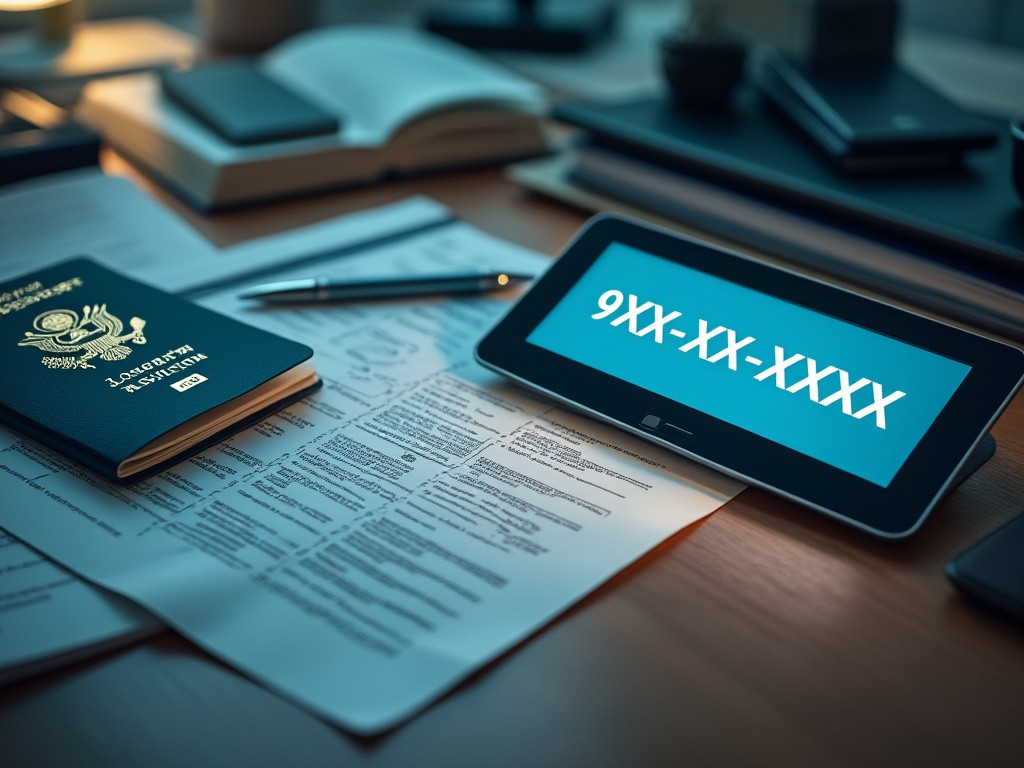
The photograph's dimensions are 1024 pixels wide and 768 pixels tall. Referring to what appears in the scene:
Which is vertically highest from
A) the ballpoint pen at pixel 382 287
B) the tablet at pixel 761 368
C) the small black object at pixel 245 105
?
the tablet at pixel 761 368

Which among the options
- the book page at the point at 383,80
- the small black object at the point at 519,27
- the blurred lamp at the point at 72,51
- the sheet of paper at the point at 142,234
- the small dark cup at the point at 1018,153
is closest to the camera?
the small dark cup at the point at 1018,153

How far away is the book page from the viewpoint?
102 centimetres

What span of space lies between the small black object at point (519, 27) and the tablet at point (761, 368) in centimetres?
76

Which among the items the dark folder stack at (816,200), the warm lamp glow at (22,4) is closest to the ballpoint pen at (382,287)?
the dark folder stack at (816,200)

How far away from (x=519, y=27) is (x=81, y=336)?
0.90 meters

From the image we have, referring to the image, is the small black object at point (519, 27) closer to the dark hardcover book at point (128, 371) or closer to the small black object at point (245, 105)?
the small black object at point (245, 105)

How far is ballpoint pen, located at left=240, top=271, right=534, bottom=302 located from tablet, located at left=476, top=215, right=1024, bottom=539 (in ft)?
0.34

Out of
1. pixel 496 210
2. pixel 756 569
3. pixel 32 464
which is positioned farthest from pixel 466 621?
pixel 496 210

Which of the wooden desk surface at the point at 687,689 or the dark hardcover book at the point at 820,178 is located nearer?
the wooden desk surface at the point at 687,689

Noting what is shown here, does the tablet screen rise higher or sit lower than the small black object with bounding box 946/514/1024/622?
higher

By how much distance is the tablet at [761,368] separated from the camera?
1.79 ft

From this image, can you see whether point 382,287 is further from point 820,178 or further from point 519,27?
point 519,27

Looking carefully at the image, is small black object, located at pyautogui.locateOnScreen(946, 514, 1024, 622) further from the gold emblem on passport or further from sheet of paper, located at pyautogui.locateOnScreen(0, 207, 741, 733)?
the gold emblem on passport

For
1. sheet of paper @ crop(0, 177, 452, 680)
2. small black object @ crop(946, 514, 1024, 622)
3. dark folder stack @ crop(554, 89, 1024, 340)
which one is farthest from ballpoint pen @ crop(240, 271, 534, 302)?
small black object @ crop(946, 514, 1024, 622)
